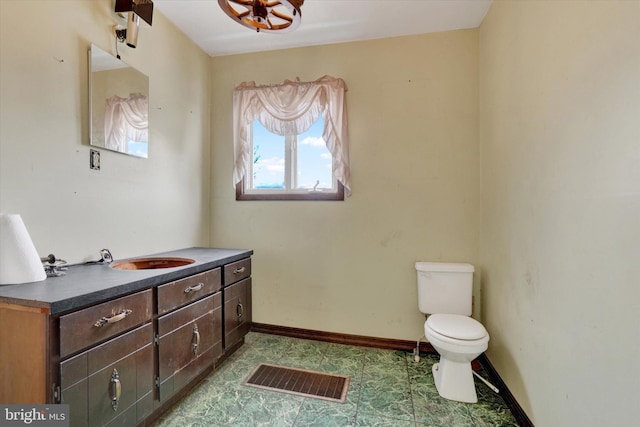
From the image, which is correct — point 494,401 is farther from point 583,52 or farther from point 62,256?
point 62,256

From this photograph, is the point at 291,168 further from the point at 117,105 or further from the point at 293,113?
the point at 117,105

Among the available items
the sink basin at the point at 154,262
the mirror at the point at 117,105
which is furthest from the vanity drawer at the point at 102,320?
the mirror at the point at 117,105

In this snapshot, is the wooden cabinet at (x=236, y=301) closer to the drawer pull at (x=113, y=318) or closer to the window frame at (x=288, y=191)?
the window frame at (x=288, y=191)

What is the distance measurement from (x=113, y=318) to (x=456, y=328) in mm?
1853

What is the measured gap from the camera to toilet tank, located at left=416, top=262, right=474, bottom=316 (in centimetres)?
213

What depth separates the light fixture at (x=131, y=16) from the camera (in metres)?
1.79

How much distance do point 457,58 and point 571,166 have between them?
1550mm

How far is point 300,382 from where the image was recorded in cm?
194

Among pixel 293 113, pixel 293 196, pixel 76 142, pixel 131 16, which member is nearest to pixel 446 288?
pixel 293 196

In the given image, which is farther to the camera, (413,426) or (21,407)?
(413,426)

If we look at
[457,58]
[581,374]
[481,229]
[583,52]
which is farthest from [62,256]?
[457,58]

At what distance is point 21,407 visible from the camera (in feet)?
3.42

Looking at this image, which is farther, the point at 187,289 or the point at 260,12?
the point at 187,289

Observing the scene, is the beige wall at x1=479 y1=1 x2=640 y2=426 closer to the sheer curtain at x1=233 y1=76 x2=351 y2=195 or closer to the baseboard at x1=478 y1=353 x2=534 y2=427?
the baseboard at x1=478 y1=353 x2=534 y2=427
